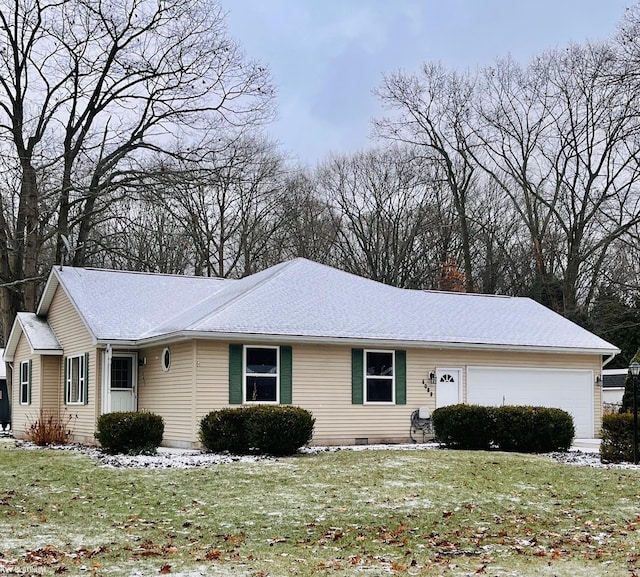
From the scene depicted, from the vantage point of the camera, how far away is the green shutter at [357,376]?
72.6 ft

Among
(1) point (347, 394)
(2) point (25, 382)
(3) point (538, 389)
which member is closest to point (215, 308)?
(1) point (347, 394)

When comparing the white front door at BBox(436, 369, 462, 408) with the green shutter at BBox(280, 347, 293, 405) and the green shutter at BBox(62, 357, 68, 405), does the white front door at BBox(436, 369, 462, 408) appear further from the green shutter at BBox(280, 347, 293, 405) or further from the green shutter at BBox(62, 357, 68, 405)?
the green shutter at BBox(62, 357, 68, 405)

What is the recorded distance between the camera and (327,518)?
11.7 meters

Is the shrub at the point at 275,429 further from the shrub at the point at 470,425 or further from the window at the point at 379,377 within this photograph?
the window at the point at 379,377

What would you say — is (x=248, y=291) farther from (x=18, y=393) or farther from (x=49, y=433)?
(x=18, y=393)

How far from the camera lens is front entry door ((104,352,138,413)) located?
22969 mm

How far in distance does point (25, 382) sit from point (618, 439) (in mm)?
17907

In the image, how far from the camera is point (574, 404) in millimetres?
24938

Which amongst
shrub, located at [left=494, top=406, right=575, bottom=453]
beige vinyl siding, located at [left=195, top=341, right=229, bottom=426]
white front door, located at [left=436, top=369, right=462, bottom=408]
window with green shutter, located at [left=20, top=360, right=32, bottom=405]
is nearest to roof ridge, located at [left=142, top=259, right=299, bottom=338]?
beige vinyl siding, located at [left=195, top=341, right=229, bottom=426]

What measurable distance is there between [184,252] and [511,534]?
3469 centimetres

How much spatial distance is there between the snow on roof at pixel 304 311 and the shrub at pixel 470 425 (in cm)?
307

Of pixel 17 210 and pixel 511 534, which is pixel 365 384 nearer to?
pixel 511 534

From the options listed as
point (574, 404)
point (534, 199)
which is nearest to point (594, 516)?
point (574, 404)

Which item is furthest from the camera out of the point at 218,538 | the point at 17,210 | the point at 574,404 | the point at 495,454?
the point at 17,210
